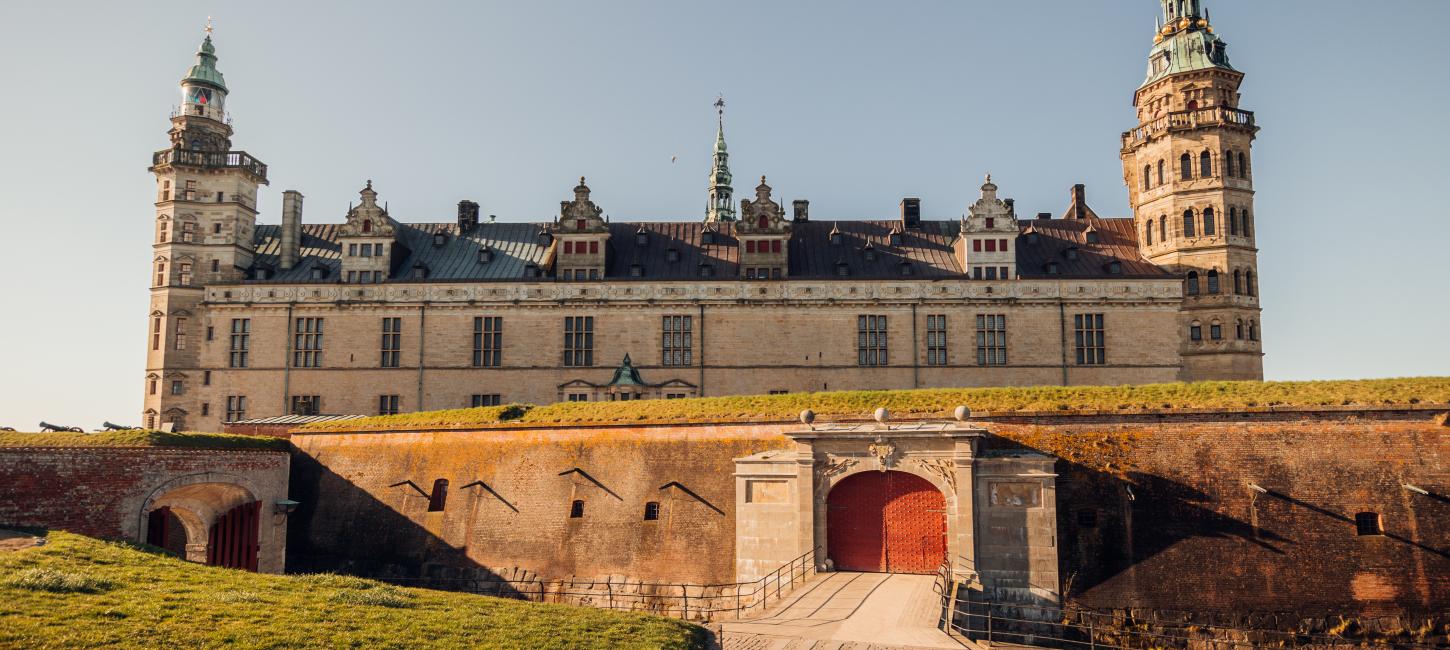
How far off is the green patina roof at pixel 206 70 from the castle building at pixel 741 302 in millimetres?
2503

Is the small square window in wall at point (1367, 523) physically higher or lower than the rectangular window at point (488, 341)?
lower

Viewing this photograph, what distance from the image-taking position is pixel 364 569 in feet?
116

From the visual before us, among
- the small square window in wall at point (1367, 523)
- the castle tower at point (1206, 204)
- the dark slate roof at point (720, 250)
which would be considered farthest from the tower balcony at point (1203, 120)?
the small square window in wall at point (1367, 523)

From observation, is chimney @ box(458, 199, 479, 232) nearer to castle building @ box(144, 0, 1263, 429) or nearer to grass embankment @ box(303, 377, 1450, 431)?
castle building @ box(144, 0, 1263, 429)

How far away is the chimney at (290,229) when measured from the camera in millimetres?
55656

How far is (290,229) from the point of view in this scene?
184 feet

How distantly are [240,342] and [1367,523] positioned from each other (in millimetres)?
51586

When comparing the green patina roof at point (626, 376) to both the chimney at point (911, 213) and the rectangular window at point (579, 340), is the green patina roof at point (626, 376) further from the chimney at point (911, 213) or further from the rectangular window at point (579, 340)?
the chimney at point (911, 213)

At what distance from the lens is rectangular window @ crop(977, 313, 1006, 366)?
166 ft

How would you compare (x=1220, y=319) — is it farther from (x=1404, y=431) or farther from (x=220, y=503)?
(x=220, y=503)

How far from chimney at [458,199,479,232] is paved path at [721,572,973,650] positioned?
3787cm

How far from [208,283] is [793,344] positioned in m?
32.3

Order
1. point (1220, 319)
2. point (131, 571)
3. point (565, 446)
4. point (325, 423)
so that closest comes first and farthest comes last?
1. point (131, 571)
2. point (565, 446)
3. point (325, 423)
4. point (1220, 319)

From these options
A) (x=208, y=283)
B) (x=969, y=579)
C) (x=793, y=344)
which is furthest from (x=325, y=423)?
(x=969, y=579)
